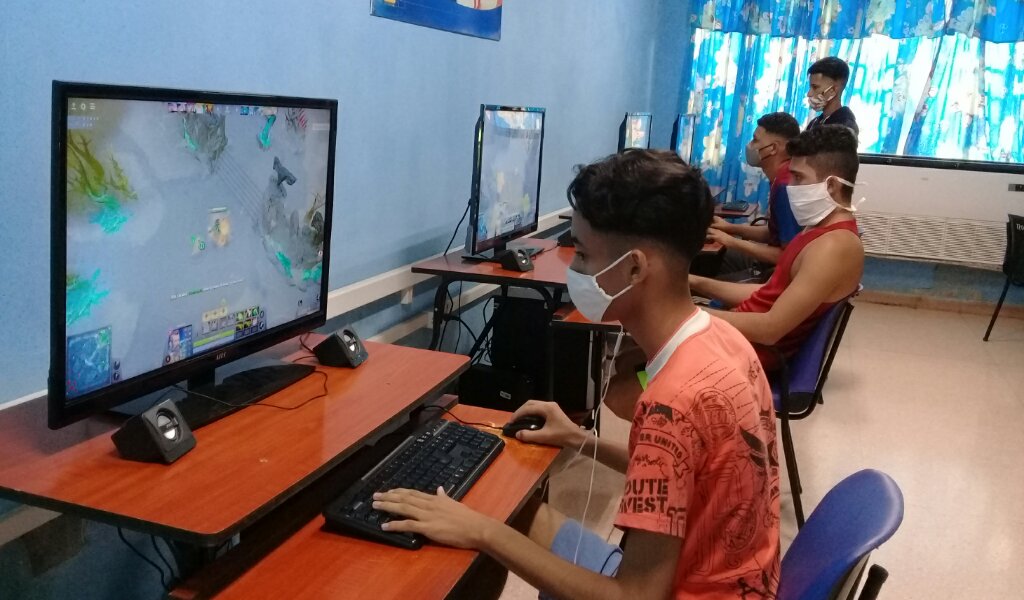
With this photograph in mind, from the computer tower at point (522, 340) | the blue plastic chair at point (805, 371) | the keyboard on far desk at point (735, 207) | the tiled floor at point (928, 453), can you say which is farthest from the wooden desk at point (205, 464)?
the keyboard on far desk at point (735, 207)

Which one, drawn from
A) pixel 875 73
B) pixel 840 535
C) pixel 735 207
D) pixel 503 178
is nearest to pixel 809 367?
pixel 503 178

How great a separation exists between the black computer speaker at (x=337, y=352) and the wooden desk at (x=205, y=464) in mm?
118

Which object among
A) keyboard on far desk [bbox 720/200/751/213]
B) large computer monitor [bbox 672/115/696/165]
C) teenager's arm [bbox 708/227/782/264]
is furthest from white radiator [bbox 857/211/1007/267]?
teenager's arm [bbox 708/227/782/264]

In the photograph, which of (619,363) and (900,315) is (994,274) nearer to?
(900,315)

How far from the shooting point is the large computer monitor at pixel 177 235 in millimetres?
1078

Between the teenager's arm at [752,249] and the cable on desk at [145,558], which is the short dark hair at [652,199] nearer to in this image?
the cable on desk at [145,558]

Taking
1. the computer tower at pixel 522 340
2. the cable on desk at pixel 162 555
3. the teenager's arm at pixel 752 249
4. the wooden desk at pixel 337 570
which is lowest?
the cable on desk at pixel 162 555

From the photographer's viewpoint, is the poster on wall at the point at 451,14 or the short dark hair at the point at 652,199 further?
the poster on wall at the point at 451,14

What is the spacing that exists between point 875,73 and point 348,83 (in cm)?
448

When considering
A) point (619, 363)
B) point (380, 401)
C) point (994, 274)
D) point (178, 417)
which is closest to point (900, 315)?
point (994, 274)

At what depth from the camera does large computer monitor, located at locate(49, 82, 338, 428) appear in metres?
1.08

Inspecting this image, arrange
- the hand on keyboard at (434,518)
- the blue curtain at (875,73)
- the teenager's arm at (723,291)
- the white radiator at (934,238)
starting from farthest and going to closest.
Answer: the white radiator at (934,238) → the blue curtain at (875,73) → the teenager's arm at (723,291) → the hand on keyboard at (434,518)

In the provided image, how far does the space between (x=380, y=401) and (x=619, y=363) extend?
1.31 meters

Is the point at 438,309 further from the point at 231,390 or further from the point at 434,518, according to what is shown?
the point at 434,518
